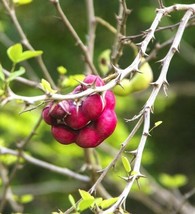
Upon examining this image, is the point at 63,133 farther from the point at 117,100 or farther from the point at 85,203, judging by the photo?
the point at 117,100

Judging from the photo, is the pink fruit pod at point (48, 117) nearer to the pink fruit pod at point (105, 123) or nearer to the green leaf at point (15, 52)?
the pink fruit pod at point (105, 123)

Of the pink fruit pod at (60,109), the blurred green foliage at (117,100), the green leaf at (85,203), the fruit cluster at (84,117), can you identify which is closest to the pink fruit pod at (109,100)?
the fruit cluster at (84,117)

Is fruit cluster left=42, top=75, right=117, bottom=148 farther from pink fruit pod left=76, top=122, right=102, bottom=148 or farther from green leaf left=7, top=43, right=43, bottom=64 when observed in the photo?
green leaf left=7, top=43, right=43, bottom=64

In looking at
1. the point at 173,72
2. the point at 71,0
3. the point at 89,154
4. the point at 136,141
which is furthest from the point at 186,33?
the point at 89,154

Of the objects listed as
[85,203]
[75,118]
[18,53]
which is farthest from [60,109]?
[18,53]

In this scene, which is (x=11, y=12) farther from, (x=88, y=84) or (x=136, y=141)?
(x=136, y=141)
